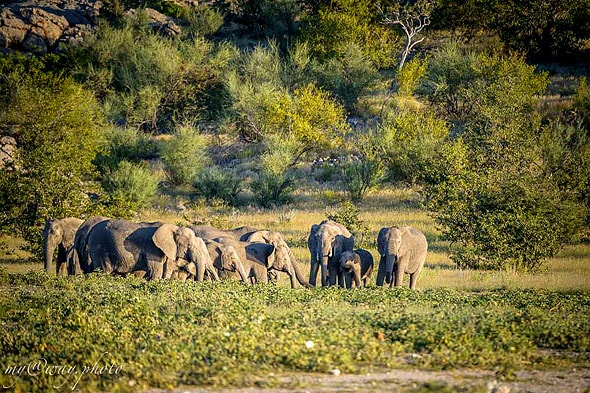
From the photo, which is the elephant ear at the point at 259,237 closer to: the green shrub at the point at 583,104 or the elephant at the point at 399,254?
the elephant at the point at 399,254

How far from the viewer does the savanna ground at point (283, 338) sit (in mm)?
12156

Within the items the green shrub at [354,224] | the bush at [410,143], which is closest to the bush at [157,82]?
the bush at [410,143]

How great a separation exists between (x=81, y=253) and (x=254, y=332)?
10871mm

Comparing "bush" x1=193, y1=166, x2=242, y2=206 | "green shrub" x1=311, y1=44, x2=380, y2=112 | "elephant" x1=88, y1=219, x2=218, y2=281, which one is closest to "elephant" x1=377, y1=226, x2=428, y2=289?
"elephant" x1=88, y1=219, x2=218, y2=281

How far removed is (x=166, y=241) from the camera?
22.3 m

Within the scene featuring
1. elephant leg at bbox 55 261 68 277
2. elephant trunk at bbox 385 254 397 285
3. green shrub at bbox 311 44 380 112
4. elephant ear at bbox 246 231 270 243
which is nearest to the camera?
elephant trunk at bbox 385 254 397 285

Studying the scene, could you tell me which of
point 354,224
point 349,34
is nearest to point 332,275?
point 354,224

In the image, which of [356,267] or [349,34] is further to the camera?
[349,34]

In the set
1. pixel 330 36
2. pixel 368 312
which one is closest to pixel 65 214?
pixel 368 312

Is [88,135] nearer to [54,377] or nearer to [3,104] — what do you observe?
[3,104]

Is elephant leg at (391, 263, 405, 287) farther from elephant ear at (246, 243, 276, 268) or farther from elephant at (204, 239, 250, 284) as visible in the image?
elephant at (204, 239, 250, 284)

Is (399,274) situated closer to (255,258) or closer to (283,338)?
(255,258)

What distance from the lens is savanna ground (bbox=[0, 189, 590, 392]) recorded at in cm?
1216

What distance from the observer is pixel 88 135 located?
1711 inches
